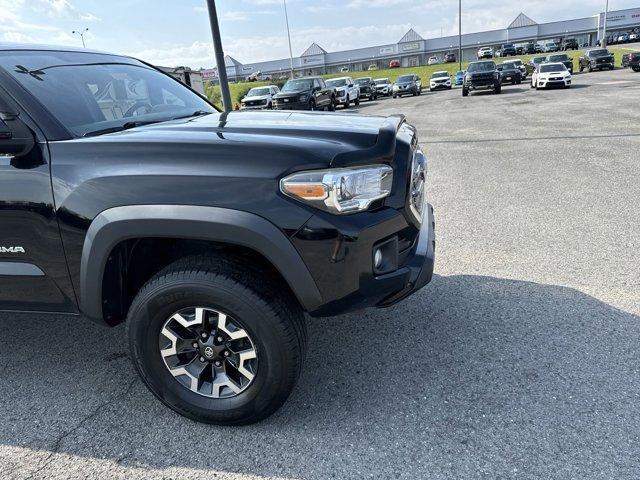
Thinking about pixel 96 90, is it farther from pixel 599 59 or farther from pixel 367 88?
pixel 599 59

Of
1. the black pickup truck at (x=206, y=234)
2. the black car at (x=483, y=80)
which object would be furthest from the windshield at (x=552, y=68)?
the black pickup truck at (x=206, y=234)

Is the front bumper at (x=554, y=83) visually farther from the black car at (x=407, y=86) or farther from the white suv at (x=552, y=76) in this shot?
the black car at (x=407, y=86)

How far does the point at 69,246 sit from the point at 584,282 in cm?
353

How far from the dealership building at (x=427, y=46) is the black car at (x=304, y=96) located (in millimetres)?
62967

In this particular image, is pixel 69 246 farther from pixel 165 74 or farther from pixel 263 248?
pixel 165 74

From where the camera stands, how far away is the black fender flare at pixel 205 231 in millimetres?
2186

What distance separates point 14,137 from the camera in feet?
7.96

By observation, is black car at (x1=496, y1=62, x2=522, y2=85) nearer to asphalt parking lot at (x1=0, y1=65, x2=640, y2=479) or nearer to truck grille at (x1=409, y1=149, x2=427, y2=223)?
asphalt parking lot at (x1=0, y1=65, x2=640, y2=479)

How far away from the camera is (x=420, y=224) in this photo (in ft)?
8.92

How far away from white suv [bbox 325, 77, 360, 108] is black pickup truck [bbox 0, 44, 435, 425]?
26.6 m

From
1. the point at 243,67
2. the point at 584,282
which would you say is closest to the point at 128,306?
the point at 584,282

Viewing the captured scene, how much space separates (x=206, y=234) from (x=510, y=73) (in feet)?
112

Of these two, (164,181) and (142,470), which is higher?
Result: (164,181)

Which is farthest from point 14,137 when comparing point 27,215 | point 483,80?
point 483,80
